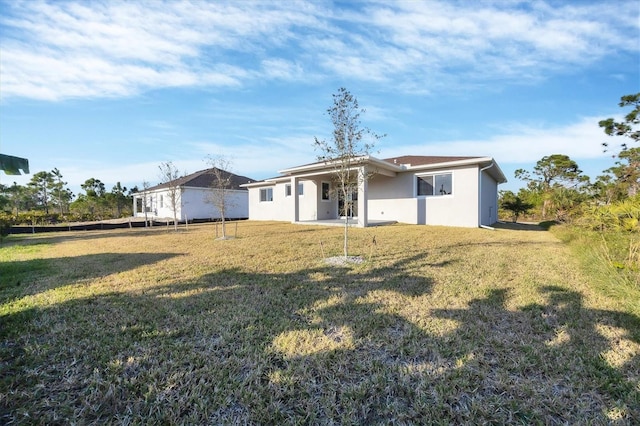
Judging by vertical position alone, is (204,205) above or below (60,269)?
above

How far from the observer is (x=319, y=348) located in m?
2.90

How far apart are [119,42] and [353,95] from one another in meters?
6.21

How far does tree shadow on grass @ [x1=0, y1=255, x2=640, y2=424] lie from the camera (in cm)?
209

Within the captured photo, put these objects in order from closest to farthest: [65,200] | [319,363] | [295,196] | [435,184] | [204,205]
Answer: [319,363] → [435,184] → [295,196] → [204,205] → [65,200]

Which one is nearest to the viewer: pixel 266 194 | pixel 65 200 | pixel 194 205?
pixel 266 194

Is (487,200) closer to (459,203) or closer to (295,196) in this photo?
(459,203)

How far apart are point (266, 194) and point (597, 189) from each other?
21974 millimetres

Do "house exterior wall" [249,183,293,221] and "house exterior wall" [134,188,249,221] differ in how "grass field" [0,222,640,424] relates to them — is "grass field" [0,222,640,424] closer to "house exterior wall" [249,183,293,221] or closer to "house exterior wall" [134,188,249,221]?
"house exterior wall" [249,183,293,221]

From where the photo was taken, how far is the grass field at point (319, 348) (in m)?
2.11

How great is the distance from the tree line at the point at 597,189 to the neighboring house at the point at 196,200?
2042 centimetres

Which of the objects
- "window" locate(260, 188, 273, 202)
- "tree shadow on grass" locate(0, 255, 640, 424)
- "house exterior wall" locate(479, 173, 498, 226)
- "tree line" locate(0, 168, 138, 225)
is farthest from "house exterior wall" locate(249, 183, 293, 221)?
"tree line" locate(0, 168, 138, 225)

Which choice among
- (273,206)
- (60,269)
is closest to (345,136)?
(60,269)

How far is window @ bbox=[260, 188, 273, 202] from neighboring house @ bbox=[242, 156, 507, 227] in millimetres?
1327

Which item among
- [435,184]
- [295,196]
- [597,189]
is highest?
[435,184]
